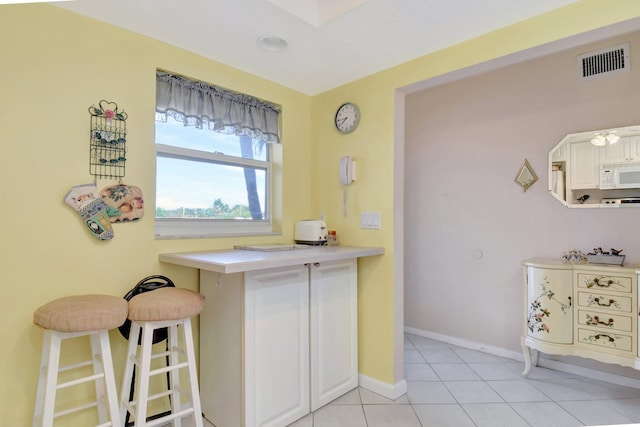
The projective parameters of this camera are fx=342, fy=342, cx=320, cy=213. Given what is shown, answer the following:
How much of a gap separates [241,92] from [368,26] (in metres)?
0.99

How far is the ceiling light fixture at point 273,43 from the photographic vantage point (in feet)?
6.56

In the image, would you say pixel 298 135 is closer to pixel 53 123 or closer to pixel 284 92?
pixel 284 92

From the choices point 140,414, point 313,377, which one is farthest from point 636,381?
point 140,414

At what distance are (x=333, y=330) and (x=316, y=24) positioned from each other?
1838 mm

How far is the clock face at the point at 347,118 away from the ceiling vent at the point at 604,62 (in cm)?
175

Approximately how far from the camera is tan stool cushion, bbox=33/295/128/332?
1356mm

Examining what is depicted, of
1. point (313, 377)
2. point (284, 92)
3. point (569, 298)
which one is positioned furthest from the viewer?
point (284, 92)

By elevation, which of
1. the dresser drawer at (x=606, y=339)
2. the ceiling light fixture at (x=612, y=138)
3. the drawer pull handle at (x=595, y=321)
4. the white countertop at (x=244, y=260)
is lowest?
the dresser drawer at (x=606, y=339)

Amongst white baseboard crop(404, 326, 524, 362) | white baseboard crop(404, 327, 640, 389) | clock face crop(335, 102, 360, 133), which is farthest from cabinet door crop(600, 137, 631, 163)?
clock face crop(335, 102, 360, 133)

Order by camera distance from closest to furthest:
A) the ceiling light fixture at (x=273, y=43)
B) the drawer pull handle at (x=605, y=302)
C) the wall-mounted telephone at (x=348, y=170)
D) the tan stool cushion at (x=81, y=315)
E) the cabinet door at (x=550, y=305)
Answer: the tan stool cushion at (x=81, y=315)
the ceiling light fixture at (x=273, y=43)
the drawer pull handle at (x=605, y=302)
the cabinet door at (x=550, y=305)
the wall-mounted telephone at (x=348, y=170)

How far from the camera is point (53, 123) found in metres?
1.67

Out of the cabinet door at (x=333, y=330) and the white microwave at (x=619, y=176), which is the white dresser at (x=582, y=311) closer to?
the white microwave at (x=619, y=176)

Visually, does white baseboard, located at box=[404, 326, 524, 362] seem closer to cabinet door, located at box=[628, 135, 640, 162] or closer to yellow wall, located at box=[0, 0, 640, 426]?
yellow wall, located at box=[0, 0, 640, 426]

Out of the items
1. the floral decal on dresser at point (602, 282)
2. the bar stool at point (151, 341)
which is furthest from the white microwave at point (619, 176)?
the bar stool at point (151, 341)
